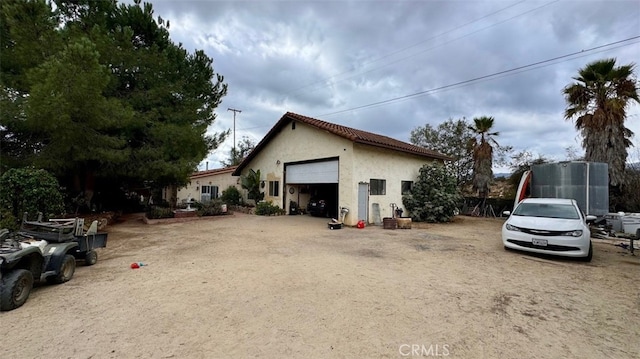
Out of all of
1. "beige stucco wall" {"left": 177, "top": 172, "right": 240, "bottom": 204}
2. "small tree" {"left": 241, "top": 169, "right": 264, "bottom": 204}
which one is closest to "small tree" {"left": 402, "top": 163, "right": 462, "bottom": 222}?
"small tree" {"left": 241, "top": 169, "right": 264, "bottom": 204}

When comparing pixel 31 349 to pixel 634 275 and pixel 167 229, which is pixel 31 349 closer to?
pixel 167 229

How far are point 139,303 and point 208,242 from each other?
458 centimetres

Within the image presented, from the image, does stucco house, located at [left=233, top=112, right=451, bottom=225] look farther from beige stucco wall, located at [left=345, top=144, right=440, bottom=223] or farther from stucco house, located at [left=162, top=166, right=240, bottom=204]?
stucco house, located at [left=162, top=166, right=240, bottom=204]

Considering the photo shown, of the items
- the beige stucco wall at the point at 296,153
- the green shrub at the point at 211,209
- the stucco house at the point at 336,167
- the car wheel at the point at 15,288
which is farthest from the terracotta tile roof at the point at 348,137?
the car wheel at the point at 15,288

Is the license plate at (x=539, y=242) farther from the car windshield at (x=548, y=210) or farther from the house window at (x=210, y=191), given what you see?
the house window at (x=210, y=191)

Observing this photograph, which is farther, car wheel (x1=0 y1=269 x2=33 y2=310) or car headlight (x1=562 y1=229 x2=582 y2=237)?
car headlight (x1=562 y1=229 x2=582 y2=237)

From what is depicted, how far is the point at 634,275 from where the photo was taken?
5516 millimetres

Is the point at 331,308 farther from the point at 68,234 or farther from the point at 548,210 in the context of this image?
the point at 548,210

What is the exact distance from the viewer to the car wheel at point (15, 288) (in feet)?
11.6

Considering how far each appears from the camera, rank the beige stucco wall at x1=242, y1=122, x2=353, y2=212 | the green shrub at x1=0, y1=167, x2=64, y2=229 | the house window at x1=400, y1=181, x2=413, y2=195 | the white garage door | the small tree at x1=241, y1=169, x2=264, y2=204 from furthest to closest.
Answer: the small tree at x1=241, y1=169, x2=264, y2=204
the house window at x1=400, y1=181, x2=413, y2=195
the white garage door
the beige stucco wall at x1=242, y1=122, x2=353, y2=212
the green shrub at x1=0, y1=167, x2=64, y2=229

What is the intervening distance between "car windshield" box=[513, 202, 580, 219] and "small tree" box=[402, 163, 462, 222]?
6.08 meters

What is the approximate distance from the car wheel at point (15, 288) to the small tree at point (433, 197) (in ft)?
45.4

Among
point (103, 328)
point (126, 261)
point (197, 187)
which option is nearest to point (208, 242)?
point (126, 261)

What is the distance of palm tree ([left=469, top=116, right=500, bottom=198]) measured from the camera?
18.0 m
